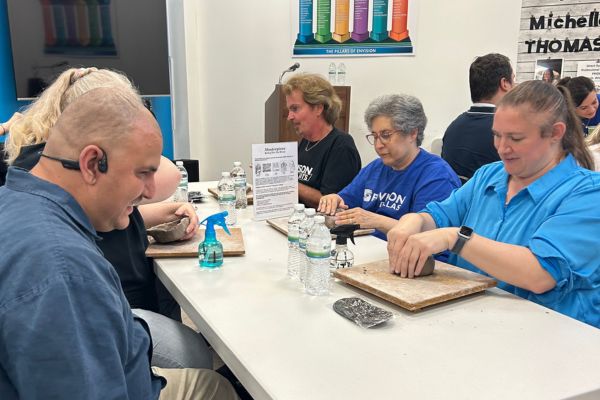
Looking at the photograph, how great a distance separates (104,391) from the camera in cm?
75

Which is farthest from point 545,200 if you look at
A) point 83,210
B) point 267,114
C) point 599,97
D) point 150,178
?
point 267,114

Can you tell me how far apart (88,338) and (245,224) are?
137cm

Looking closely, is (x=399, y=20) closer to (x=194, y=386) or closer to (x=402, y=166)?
(x=402, y=166)

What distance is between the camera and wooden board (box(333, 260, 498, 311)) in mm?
1236

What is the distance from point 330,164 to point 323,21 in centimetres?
233

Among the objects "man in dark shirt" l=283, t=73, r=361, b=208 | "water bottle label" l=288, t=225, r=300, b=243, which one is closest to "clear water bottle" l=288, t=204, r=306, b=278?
"water bottle label" l=288, t=225, r=300, b=243

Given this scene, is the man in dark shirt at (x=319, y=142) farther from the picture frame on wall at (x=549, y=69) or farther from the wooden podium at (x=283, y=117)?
the picture frame on wall at (x=549, y=69)

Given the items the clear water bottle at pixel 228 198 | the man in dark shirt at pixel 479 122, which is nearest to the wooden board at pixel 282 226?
the clear water bottle at pixel 228 198

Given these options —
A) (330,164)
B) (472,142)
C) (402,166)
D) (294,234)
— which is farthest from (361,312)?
(472,142)

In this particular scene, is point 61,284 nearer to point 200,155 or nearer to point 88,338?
point 88,338

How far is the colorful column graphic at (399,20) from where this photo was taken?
14.1 feet

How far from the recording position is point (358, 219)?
1.91 m

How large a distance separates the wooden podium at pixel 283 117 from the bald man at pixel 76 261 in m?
3.03

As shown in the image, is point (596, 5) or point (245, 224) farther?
point (596, 5)
